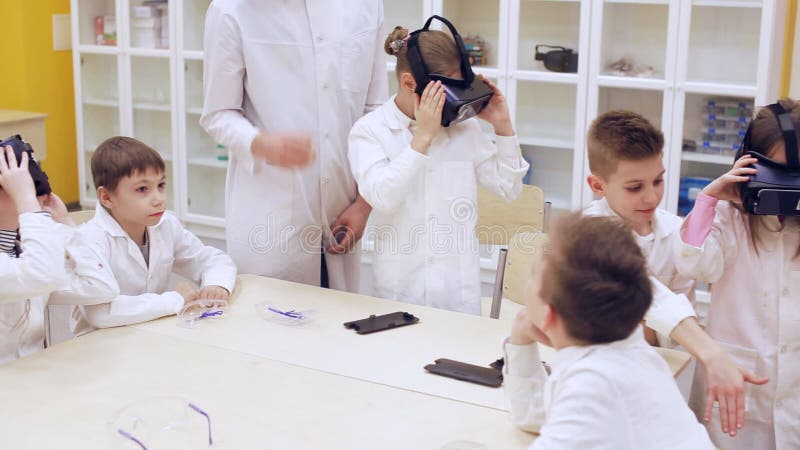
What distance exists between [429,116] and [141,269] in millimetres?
798

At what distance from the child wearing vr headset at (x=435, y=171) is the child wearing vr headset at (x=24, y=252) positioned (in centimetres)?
75

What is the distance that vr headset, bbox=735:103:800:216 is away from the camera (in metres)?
1.74

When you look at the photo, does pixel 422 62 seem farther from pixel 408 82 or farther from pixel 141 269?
pixel 141 269

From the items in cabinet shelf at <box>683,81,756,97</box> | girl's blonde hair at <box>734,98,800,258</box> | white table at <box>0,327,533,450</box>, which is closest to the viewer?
white table at <box>0,327,533,450</box>

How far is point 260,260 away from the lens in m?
2.52

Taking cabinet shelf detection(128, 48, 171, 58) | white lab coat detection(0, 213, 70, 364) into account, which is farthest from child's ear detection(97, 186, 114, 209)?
cabinet shelf detection(128, 48, 171, 58)

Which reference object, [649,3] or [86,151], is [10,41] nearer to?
[86,151]

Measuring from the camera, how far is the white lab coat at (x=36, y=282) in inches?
72.2

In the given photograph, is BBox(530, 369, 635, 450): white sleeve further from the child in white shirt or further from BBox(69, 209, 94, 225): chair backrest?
BBox(69, 209, 94, 225): chair backrest

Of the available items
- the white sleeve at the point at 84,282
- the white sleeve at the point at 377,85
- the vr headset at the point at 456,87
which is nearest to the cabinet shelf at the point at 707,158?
the white sleeve at the point at 377,85

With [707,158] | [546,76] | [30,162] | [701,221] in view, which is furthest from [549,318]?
[546,76]

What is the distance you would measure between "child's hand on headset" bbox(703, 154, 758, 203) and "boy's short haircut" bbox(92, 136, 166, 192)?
1.29 m

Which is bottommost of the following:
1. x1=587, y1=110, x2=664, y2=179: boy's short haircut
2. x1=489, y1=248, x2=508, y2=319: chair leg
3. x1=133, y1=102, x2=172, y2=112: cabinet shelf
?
x1=489, y1=248, x2=508, y2=319: chair leg

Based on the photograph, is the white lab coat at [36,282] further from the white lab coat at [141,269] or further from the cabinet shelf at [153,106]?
the cabinet shelf at [153,106]
